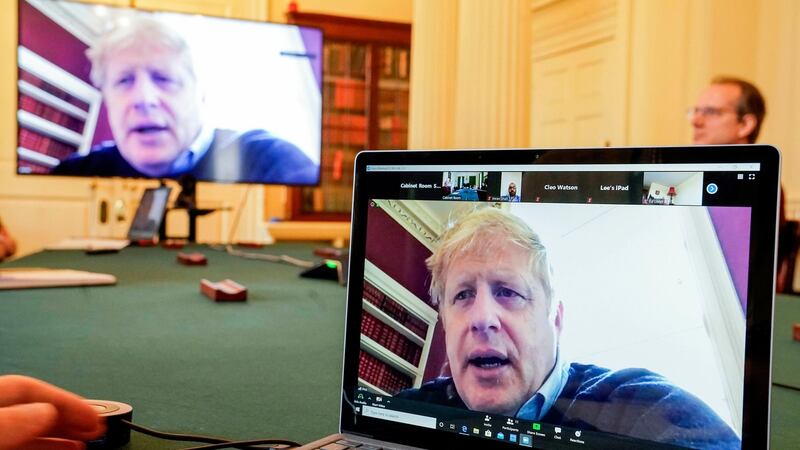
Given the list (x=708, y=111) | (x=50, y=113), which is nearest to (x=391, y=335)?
(x=708, y=111)

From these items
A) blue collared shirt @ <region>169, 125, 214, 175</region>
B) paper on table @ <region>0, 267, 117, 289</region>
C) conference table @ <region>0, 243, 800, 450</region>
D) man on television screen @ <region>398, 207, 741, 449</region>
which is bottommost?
conference table @ <region>0, 243, 800, 450</region>

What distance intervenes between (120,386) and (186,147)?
2592 millimetres

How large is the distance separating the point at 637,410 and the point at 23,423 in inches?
15.4

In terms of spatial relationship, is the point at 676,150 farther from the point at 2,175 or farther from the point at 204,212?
the point at 2,175

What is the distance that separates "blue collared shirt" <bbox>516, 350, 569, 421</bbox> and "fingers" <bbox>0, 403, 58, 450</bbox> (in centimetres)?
31

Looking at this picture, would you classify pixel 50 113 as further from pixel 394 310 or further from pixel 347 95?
pixel 394 310

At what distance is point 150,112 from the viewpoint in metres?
3.24

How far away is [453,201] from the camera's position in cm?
62

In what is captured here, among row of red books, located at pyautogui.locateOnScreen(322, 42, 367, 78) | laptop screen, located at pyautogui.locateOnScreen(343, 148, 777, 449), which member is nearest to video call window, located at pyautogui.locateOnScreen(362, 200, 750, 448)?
laptop screen, located at pyautogui.locateOnScreen(343, 148, 777, 449)

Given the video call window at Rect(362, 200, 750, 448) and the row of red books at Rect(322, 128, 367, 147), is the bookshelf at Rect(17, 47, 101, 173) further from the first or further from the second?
the video call window at Rect(362, 200, 750, 448)

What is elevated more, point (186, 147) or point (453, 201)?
point (186, 147)

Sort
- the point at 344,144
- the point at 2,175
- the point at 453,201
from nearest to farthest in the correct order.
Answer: the point at 453,201 → the point at 2,175 → the point at 344,144

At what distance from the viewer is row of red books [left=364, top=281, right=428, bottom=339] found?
0.61 m

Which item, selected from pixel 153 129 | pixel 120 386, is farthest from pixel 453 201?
pixel 153 129
